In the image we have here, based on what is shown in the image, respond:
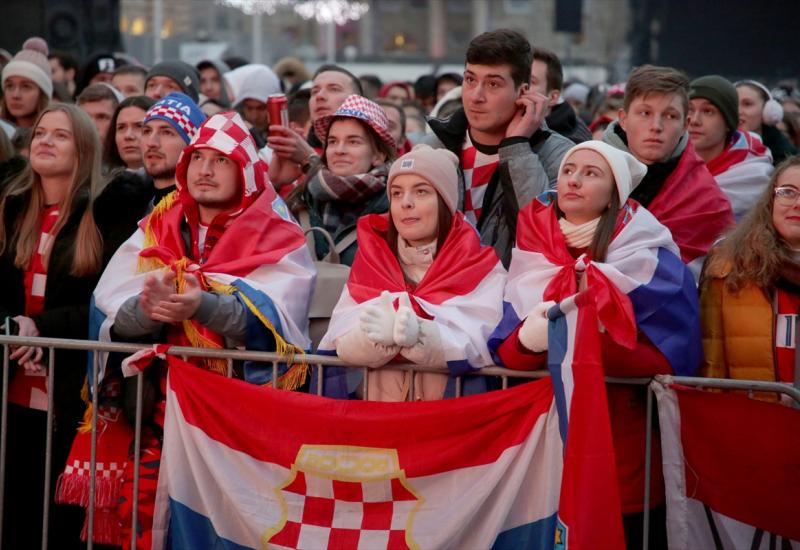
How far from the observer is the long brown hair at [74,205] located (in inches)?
218

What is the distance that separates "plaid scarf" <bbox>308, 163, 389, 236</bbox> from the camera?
5.73 meters

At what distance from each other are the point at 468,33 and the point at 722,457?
7137 centimetres

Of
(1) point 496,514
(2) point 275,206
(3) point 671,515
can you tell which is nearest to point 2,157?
(2) point 275,206

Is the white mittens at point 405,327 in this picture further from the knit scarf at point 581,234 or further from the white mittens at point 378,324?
the knit scarf at point 581,234

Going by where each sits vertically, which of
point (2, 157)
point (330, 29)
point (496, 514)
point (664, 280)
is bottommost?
point (496, 514)

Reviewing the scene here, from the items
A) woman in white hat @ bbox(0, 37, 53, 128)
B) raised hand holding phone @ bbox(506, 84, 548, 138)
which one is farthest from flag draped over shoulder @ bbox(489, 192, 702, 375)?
woman in white hat @ bbox(0, 37, 53, 128)

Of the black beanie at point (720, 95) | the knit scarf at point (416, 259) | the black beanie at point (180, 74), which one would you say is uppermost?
the black beanie at point (180, 74)

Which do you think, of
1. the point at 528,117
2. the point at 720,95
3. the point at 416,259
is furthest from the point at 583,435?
the point at 720,95

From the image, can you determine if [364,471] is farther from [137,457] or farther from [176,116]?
[176,116]

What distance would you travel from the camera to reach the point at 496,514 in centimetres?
447

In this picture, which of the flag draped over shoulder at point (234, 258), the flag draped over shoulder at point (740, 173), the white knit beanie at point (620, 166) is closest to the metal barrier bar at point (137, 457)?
the flag draped over shoulder at point (234, 258)

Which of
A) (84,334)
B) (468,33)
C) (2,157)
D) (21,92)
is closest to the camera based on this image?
(84,334)

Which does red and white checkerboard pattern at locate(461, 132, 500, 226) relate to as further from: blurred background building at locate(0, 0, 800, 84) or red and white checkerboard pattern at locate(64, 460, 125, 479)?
blurred background building at locate(0, 0, 800, 84)

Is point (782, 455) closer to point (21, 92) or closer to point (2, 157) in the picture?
point (2, 157)
